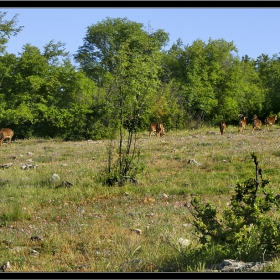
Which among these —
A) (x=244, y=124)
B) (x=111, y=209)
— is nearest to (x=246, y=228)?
(x=111, y=209)

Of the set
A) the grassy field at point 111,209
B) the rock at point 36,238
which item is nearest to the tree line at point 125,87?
the grassy field at point 111,209

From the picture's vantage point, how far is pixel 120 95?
11.8 meters

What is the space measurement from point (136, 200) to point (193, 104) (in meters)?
34.3

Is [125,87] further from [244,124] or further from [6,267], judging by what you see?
[244,124]

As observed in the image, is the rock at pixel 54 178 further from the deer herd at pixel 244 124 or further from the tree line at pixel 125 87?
the deer herd at pixel 244 124

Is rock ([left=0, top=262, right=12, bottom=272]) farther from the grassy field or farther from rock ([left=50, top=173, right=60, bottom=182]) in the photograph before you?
rock ([left=50, top=173, right=60, bottom=182])

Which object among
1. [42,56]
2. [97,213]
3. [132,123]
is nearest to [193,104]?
[42,56]

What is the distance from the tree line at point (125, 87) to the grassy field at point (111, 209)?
1.87 metres

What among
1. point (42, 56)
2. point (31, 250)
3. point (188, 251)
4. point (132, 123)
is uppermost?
point (42, 56)

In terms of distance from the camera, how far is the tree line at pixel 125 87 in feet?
39.1

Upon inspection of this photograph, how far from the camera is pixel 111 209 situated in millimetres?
9008

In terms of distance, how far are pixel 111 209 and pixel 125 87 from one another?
12.0ft

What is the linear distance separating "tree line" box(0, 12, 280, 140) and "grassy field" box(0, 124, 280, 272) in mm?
1871
